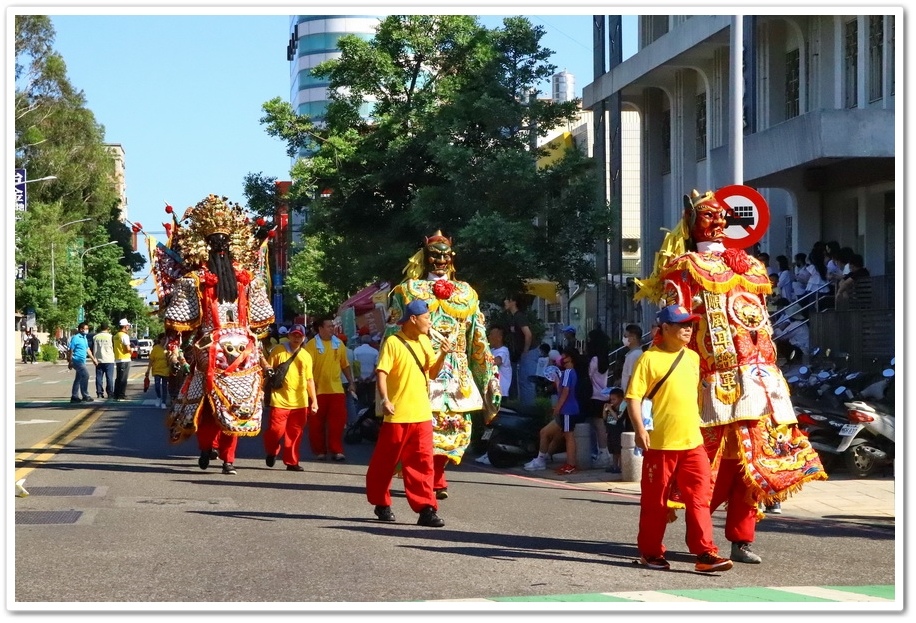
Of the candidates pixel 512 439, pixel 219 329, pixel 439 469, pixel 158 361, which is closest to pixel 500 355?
pixel 512 439

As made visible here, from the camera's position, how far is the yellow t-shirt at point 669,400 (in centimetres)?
902

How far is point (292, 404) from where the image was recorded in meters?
15.8

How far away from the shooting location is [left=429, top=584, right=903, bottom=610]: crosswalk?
777 centimetres

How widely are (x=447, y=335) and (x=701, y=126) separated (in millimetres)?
17722

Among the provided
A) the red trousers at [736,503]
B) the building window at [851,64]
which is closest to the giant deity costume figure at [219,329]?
the red trousers at [736,503]

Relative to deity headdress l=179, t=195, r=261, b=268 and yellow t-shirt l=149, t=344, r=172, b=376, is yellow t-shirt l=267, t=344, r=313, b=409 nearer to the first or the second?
deity headdress l=179, t=195, r=261, b=268

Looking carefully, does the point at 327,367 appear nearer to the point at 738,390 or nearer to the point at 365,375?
the point at 365,375

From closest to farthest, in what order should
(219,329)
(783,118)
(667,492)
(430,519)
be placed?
(667,492)
(430,519)
(219,329)
(783,118)

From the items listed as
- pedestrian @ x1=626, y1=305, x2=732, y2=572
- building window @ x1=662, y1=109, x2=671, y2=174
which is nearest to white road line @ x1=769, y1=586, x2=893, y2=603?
pedestrian @ x1=626, y1=305, x2=732, y2=572

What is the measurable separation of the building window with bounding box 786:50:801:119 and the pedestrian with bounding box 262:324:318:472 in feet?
39.5

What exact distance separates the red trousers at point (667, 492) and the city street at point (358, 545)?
0.74 ft

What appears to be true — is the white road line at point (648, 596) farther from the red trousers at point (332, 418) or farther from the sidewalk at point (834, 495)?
the red trousers at point (332, 418)

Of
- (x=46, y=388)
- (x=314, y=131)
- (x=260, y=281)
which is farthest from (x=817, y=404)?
(x=46, y=388)

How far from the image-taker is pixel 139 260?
95625 millimetres
